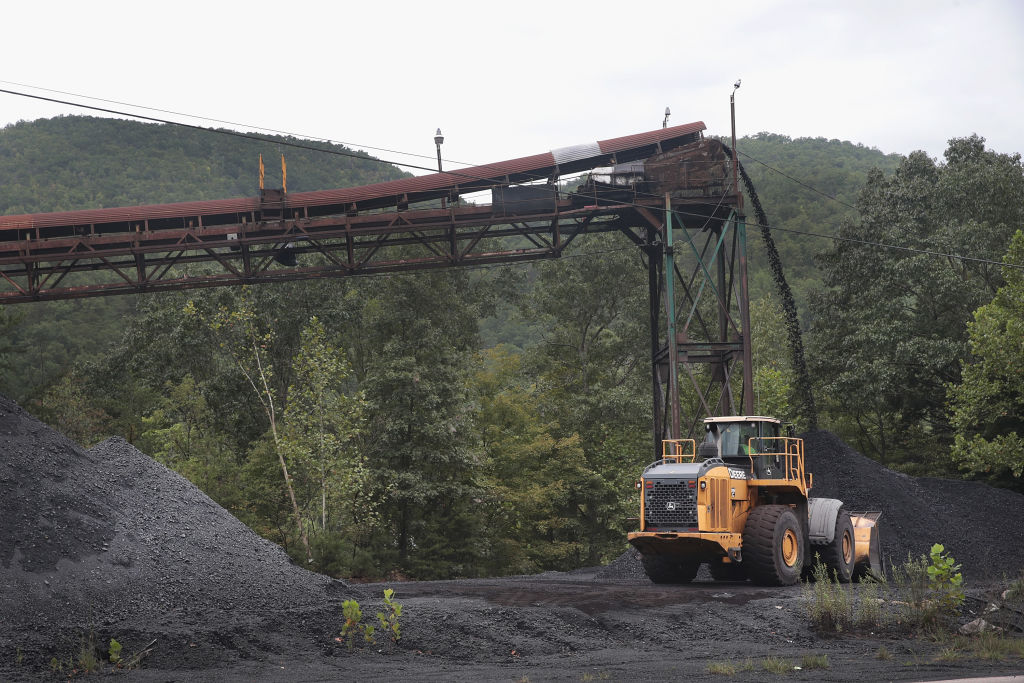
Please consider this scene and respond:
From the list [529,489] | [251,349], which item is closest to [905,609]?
[529,489]

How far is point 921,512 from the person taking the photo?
21.8 metres

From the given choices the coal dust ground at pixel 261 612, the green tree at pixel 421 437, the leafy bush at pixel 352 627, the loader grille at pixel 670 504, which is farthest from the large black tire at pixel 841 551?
the green tree at pixel 421 437

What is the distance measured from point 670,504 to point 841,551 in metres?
4.10

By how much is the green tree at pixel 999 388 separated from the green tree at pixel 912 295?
3.24 metres

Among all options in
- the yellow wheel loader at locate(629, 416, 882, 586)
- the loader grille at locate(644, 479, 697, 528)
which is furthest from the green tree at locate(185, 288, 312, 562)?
the loader grille at locate(644, 479, 697, 528)

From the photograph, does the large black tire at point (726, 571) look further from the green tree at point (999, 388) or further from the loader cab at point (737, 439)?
the green tree at point (999, 388)

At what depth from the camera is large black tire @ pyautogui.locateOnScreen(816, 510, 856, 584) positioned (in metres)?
17.4

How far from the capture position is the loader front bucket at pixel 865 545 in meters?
18.6

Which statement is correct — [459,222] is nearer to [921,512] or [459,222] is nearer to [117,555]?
[117,555]

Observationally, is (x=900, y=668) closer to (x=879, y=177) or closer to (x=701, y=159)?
(x=701, y=159)

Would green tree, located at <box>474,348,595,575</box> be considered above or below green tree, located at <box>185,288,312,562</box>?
below

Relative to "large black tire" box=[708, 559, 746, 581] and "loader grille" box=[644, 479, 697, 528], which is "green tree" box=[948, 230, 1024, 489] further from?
"loader grille" box=[644, 479, 697, 528]

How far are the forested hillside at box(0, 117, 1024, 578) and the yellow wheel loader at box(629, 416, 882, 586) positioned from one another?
1185 centimetres

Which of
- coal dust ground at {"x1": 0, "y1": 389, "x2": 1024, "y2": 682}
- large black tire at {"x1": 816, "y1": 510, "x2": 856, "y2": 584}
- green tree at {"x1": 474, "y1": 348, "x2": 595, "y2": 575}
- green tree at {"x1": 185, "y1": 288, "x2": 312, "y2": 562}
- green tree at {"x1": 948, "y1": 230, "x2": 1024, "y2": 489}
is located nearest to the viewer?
coal dust ground at {"x1": 0, "y1": 389, "x2": 1024, "y2": 682}
